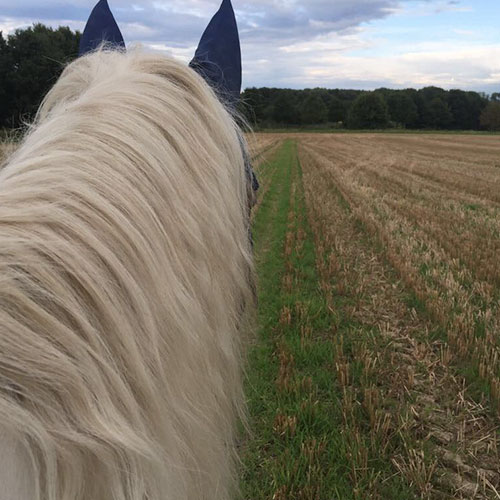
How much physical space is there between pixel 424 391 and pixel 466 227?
521cm

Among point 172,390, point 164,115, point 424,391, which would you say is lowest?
point 424,391

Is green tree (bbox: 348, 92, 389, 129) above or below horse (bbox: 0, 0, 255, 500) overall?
above

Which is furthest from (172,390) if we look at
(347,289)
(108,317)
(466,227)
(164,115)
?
(466,227)

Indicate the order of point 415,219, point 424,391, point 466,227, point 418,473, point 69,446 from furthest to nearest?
point 415,219 < point 466,227 < point 424,391 < point 418,473 < point 69,446

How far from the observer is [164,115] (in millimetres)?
922

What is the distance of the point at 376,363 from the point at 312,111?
7380 cm

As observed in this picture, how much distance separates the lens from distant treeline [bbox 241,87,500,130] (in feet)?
244

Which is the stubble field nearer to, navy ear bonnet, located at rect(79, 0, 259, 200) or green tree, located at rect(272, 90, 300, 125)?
navy ear bonnet, located at rect(79, 0, 259, 200)

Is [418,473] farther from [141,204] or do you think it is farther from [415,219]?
[415,219]

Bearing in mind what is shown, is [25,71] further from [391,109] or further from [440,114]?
[440,114]

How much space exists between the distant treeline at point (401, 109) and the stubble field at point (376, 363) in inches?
2635

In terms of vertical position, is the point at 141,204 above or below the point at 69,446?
above

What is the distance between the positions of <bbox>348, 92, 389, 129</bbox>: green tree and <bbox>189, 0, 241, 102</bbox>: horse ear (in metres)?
81.4

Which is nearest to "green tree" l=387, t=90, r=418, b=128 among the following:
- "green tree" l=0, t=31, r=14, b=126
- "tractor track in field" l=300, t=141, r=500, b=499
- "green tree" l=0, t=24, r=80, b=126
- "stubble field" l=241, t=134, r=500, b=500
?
"green tree" l=0, t=24, r=80, b=126
